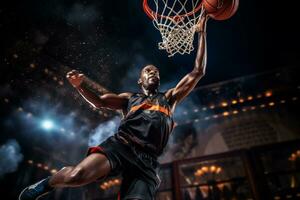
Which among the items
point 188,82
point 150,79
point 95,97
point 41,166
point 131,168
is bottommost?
point 131,168

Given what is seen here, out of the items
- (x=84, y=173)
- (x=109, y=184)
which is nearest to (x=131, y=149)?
(x=84, y=173)

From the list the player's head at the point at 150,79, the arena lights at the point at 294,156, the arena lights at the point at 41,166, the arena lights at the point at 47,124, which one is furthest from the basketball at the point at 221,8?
the arena lights at the point at 41,166

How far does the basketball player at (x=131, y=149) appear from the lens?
5.90 feet

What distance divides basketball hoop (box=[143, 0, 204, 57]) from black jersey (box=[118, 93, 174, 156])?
950mm

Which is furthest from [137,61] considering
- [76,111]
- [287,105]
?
[287,105]

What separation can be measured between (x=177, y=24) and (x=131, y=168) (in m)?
2.04

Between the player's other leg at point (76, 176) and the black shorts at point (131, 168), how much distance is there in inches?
2.9

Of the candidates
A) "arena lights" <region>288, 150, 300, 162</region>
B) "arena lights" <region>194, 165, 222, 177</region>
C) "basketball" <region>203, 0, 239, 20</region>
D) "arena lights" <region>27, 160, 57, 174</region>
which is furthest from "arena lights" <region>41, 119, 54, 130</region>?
"arena lights" <region>288, 150, 300, 162</region>

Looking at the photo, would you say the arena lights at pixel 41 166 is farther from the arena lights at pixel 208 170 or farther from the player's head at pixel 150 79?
the player's head at pixel 150 79

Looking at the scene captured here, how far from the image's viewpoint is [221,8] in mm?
2953

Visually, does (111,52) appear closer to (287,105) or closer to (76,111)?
(76,111)

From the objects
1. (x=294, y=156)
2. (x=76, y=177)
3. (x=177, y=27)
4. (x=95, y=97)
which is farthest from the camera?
(x=294, y=156)

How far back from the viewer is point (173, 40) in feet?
10.5

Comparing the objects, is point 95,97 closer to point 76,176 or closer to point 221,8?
point 76,176
